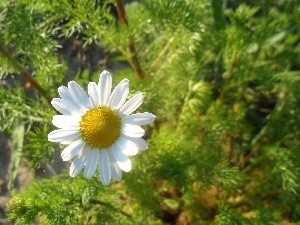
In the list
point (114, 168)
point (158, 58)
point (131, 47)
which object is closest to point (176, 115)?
point (158, 58)

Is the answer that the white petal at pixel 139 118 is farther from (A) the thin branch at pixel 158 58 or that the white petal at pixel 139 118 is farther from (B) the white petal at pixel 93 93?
(A) the thin branch at pixel 158 58

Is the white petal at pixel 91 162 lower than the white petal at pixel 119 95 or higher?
lower

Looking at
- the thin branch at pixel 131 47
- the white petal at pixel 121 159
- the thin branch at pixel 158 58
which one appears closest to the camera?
the white petal at pixel 121 159

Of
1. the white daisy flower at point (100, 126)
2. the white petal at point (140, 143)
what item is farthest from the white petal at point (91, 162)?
the white petal at point (140, 143)

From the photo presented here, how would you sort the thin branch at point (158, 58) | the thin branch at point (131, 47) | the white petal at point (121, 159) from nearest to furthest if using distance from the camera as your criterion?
1. the white petal at point (121, 159)
2. the thin branch at point (131, 47)
3. the thin branch at point (158, 58)

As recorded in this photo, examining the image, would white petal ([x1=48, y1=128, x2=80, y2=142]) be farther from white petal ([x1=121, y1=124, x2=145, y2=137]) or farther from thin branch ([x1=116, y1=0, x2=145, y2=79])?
thin branch ([x1=116, y1=0, x2=145, y2=79])

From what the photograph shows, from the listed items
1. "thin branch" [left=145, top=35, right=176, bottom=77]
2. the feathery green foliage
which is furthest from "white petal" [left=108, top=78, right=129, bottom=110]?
"thin branch" [left=145, top=35, right=176, bottom=77]

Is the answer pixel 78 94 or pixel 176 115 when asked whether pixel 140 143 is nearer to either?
pixel 78 94
